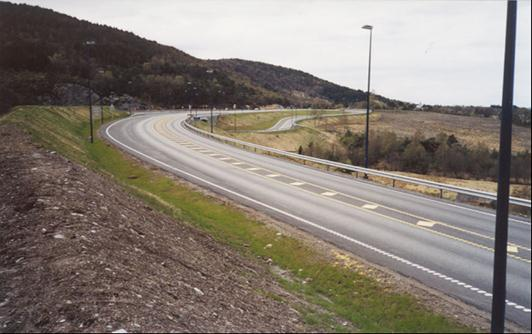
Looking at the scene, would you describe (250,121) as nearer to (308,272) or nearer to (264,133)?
(264,133)

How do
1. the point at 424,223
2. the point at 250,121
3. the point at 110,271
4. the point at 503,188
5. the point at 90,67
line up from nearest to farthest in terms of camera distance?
the point at 503,188
the point at 110,271
the point at 424,223
the point at 90,67
the point at 250,121

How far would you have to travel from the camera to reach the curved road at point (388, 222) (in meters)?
7.91

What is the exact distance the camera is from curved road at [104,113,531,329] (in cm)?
791

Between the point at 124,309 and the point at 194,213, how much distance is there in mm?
10813

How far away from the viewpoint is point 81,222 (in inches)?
394

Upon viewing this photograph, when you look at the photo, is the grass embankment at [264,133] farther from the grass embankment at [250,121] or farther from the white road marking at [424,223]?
the white road marking at [424,223]

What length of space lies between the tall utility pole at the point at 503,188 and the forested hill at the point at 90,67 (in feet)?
209

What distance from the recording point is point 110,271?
7.43m

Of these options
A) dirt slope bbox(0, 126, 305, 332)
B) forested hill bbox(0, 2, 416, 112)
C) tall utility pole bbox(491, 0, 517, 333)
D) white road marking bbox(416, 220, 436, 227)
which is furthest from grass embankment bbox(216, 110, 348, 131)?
tall utility pole bbox(491, 0, 517, 333)

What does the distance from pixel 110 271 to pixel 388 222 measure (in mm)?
10712

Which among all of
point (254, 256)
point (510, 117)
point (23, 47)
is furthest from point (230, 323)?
point (23, 47)

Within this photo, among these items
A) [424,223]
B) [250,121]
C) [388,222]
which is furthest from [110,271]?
[250,121]

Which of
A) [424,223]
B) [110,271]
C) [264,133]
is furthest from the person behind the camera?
[264,133]

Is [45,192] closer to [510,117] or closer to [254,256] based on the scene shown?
[254,256]
